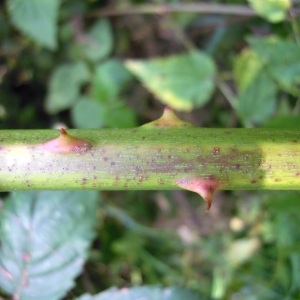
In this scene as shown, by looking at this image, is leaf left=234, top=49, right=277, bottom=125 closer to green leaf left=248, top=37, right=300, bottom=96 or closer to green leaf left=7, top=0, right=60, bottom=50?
green leaf left=248, top=37, right=300, bottom=96

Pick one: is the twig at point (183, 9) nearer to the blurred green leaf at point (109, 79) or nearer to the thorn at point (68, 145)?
the blurred green leaf at point (109, 79)

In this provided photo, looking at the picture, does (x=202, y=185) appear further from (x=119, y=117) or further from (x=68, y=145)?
(x=119, y=117)

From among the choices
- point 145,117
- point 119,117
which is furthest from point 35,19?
point 145,117

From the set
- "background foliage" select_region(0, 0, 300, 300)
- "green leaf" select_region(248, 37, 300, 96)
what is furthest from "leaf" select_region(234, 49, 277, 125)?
"green leaf" select_region(248, 37, 300, 96)

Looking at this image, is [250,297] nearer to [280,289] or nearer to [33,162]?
[280,289]

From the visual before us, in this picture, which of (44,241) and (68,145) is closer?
(68,145)

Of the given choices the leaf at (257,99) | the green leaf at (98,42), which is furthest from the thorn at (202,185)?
the green leaf at (98,42)
